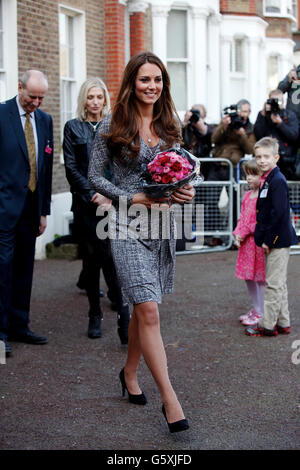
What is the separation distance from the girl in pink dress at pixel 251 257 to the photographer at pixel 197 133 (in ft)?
14.1

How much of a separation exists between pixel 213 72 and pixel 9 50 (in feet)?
29.2

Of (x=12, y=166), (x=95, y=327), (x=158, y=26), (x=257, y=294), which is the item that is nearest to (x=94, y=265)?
(x=95, y=327)

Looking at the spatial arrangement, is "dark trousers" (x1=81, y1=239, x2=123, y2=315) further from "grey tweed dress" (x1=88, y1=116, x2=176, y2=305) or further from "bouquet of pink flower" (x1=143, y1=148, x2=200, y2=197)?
"bouquet of pink flower" (x1=143, y1=148, x2=200, y2=197)

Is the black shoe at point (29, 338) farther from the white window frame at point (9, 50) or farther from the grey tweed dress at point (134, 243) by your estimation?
the white window frame at point (9, 50)

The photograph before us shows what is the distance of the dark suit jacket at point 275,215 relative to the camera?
6426 millimetres

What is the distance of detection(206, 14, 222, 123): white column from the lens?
1827cm

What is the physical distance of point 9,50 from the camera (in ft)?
33.9

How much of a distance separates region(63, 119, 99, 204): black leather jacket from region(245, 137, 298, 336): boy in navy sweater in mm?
1468

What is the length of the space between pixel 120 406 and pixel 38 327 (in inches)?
92.6

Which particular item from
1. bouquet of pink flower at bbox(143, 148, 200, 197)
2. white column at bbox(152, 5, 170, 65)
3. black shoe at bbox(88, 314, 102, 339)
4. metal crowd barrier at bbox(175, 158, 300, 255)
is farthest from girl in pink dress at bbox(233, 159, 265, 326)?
white column at bbox(152, 5, 170, 65)

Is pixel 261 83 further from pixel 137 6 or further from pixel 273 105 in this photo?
pixel 273 105

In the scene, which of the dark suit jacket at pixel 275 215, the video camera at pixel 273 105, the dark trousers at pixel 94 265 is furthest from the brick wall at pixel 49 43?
the dark suit jacket at pixel 275 215
